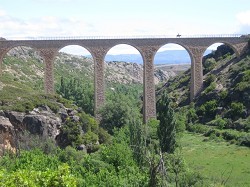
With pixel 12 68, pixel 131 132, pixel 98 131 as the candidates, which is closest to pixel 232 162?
pixel 131 132

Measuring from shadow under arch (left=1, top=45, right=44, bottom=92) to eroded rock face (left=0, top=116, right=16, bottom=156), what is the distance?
38576mm

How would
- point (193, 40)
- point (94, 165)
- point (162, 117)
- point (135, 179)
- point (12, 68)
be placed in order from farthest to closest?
point (12, 68) < point (193, 40) < point (162, 117) < point (94, 165) < point (135, 179)

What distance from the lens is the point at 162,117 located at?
1447 inches

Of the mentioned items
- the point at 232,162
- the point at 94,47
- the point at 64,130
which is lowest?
the point at 232,162

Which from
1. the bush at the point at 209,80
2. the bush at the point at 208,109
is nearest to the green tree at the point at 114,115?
the bush at the point at 208,109

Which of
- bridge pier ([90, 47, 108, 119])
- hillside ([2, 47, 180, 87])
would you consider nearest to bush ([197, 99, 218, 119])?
bridge pier ([90, 47, 108, 119])

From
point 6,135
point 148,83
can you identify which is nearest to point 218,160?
point 148,83

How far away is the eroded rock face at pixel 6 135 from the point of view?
1427 inches

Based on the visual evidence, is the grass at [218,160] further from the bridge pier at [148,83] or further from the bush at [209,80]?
the bush at [209,80]

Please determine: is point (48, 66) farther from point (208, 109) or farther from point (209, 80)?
point (209, 80)

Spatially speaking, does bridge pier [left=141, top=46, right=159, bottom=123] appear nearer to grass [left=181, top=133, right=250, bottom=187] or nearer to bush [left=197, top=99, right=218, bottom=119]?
grass [left=181, top=133, right=250, bottom=187]

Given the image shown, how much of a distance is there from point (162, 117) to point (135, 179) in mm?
12973

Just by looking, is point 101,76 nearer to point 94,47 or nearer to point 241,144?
point 94,47

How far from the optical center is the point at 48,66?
49906 millimetres
